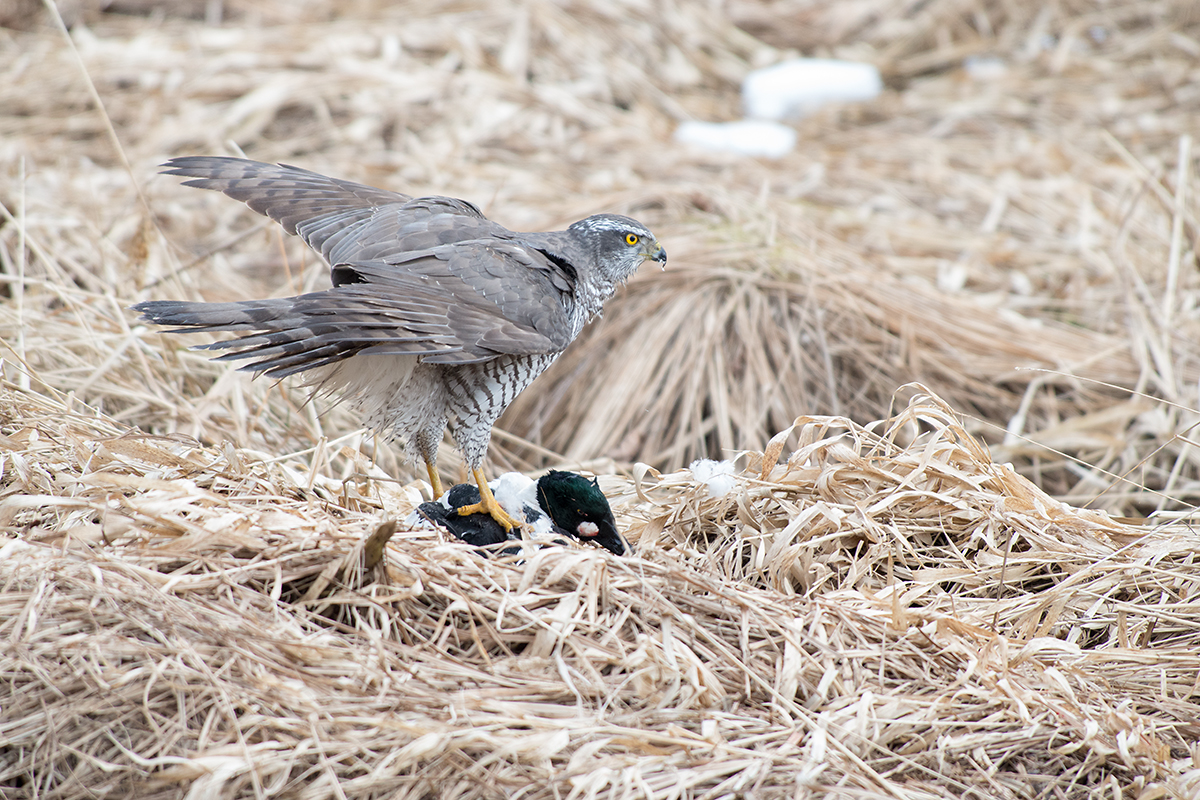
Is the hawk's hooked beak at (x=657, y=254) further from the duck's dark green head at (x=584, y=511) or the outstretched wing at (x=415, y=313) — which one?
the duck's dark green head at (x=584, y=511)

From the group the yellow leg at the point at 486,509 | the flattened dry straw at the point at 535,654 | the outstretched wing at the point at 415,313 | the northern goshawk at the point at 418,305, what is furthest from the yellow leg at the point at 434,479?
the outstretched wing at the point at 415,313

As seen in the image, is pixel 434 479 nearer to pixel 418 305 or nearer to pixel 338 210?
pixel 418 305

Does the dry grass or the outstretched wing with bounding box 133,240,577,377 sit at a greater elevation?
the outstretched wing with bounding box 133,240,577,377

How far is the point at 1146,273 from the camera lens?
17.7 ft

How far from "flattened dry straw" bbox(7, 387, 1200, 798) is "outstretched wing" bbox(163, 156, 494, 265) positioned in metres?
0.84

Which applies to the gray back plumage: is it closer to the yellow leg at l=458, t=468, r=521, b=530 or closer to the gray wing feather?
the gray wing feather

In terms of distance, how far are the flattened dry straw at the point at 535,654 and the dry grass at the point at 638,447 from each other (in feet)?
0.04

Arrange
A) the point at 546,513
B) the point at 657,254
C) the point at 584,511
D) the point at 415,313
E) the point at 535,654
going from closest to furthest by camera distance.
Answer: the point at 535,654 → the point at 415,313 → the point at 584,511 → the point at 546,513 → the point at 657,254

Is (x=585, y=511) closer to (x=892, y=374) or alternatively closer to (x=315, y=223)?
(x=315, y=223)

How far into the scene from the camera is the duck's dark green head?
3012mm

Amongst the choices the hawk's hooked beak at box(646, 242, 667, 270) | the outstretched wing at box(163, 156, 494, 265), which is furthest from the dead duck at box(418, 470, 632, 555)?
the hawk's hooked beak at box(646, 242, 667, 270)

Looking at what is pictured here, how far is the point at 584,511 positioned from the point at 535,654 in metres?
0.75

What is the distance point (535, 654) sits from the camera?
2.34 m

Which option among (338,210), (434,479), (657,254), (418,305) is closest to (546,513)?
(434,479)
